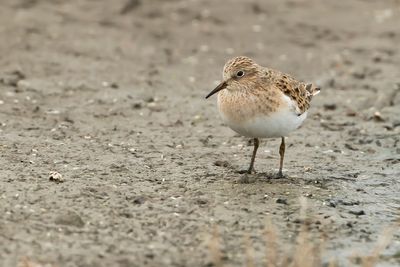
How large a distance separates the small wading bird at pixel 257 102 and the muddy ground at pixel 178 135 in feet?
2.17

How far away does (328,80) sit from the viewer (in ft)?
45.6

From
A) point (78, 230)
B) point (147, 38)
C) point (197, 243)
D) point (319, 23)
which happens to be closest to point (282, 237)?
point (197, 243)

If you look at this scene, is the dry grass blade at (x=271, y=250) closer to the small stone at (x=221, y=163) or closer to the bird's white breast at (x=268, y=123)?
the bird's white breast at (x=268, y=123)

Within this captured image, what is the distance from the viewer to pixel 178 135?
11.4 m

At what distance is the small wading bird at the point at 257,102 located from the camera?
8984 millimetres

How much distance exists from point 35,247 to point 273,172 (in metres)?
3.37

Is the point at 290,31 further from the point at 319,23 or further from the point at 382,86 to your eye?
the point at 382,86

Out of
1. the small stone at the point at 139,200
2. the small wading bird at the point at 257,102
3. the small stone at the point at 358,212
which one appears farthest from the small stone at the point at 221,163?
the small stone at the point at 358,212

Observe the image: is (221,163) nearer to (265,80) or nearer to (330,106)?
(265,80)

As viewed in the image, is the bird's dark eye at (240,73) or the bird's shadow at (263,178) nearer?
the bird's dark eye at (240,73)

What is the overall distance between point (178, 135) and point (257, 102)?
8.49 ft

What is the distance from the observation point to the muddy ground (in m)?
7.94

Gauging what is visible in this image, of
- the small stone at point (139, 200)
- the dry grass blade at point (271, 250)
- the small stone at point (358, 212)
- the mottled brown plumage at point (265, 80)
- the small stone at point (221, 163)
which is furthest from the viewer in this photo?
the small stone at point (221, 163)

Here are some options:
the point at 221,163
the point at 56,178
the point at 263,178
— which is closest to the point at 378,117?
the point at 221,163
